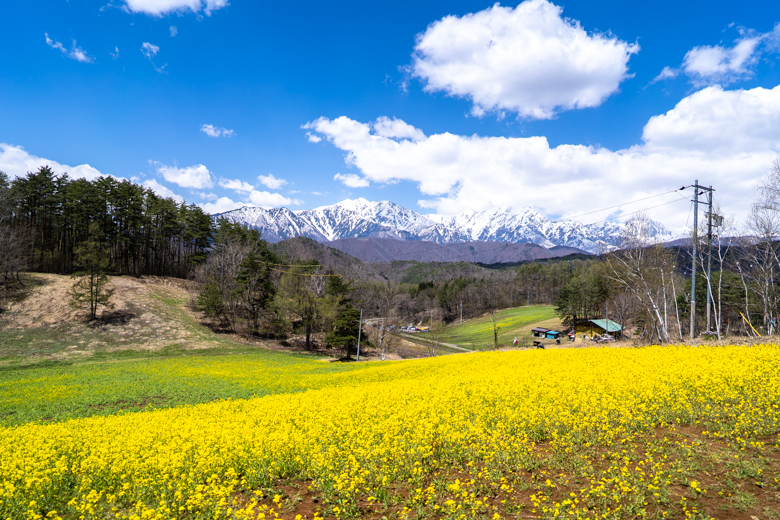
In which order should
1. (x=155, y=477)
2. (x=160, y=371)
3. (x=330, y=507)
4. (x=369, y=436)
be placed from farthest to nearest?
(x=160, y=371) < (x=369, y=436) < (x=155, y=477) < (x=330, y=507)

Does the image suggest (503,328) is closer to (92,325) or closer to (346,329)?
(346,329)

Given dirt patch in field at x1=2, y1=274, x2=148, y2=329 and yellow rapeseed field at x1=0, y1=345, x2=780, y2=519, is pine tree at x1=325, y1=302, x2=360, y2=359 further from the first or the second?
yellow rapeseed field at x1=0, y1=345, x2=780, y2=519

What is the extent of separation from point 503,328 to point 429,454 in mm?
95181

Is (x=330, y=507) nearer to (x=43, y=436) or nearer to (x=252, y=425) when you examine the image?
(x=252, y=425)

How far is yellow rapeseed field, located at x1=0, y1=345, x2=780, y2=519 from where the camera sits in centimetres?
587

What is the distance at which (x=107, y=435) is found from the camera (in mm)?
10680

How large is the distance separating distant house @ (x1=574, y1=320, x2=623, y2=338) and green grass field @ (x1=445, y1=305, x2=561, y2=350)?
733 cm

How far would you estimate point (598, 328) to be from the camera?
246 ft

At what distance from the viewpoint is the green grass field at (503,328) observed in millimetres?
84875

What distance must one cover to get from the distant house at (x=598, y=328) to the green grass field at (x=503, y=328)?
733 cm

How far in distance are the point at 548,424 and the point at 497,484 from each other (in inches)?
130

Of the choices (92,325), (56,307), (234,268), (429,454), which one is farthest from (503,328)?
(429,454)

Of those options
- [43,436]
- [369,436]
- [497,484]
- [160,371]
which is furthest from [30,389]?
[497,484]

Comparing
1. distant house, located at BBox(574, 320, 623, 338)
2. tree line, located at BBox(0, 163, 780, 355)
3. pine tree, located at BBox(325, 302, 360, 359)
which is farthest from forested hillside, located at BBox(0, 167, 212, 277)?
distant house, located at BBox(574, 320, 623, 338)
